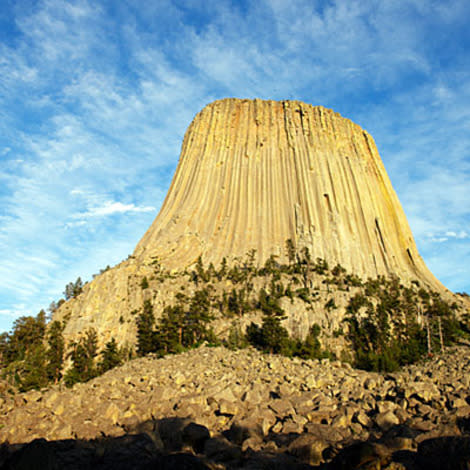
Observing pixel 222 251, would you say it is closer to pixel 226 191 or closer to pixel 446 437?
pixel 226 191

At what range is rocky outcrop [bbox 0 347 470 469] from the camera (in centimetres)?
710

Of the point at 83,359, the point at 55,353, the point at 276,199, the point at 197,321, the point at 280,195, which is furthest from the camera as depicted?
the point at 280,195

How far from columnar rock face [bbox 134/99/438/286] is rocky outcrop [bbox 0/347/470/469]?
4062 centimetres

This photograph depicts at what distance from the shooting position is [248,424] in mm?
9555

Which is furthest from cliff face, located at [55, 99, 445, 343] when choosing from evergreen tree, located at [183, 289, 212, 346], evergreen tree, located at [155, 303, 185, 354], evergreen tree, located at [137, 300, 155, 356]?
evergreen tree, located at [155, 303, 185, 354]

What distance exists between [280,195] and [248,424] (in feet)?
181

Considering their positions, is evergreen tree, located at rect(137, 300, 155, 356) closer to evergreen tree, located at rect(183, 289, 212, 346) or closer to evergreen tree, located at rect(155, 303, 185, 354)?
evergreen tree, located at rect(155, 303, 185, 354)

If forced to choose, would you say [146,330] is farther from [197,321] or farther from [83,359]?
[83,359]

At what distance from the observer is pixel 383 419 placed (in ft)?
→ 31.0

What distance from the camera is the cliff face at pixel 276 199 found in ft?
185

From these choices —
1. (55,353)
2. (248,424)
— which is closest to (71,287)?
(55,353)

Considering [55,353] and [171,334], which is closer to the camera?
[171,334]

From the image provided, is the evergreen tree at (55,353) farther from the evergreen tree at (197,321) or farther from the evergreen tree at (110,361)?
the evergreen tree at (197,321)

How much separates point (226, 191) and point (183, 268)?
56.5ft
